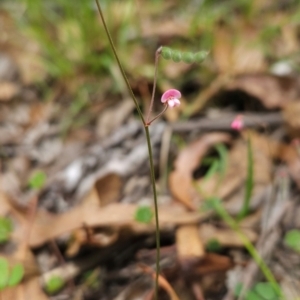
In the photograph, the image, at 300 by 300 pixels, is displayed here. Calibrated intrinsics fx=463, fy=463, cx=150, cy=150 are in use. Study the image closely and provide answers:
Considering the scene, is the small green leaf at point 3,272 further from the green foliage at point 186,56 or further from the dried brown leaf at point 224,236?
the green foliage at point 186,56

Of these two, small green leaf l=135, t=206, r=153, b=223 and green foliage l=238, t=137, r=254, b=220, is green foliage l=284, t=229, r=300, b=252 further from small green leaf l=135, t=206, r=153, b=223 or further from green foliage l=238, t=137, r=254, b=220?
small green leaf l=135, t=206, r=153, b=223

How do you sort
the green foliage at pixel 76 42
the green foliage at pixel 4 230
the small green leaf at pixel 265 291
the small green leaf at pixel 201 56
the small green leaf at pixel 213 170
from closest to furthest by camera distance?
1. the small green leaf at pixel 201 56
2. the small green leaf at pixel 265 291
3. the green foliage at pixel 4 230
4. the small green leaf at pixel 213 170
5. the green foliage at pixel 76 42

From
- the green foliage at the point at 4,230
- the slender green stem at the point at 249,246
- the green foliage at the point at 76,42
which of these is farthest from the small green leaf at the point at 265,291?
the green foliage at the point at 76,42

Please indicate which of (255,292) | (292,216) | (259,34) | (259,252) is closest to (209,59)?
(259,34)

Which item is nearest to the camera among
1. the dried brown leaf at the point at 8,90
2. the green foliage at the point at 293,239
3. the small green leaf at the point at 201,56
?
the small green leaf at the point at 201,56

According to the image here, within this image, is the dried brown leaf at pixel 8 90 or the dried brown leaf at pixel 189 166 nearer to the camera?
the dried brown leaf at pixel 189 166

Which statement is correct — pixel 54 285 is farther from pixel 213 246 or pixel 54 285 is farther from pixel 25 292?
pixel 213 246
